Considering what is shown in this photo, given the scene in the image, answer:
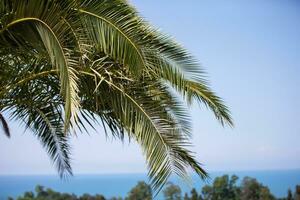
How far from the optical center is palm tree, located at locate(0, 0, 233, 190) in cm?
310

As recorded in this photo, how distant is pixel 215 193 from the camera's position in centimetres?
2550

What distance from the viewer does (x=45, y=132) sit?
5.68m

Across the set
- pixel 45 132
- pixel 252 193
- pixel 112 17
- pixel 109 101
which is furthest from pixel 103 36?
pixel 252 193

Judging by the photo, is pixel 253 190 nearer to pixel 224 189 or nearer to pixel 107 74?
pixel 224 189

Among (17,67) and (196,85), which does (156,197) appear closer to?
(196,85)

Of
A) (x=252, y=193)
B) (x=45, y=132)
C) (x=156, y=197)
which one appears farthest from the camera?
(x=252, y=193)

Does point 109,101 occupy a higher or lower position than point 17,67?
lower

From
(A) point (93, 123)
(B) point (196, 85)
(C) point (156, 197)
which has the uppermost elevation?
(B) point (196, 85)

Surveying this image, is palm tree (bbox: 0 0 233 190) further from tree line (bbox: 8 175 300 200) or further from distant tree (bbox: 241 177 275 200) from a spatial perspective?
distant tree (bbox: 241 177 275 200)

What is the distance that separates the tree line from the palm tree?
15.3m

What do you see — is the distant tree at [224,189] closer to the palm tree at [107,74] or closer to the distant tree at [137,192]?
the distant tree at [137,192]

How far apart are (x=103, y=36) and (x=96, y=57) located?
0.68 m

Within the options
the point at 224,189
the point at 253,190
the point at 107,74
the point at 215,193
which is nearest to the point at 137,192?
the point at 215,193

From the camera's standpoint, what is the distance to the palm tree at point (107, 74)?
10.2 ft
